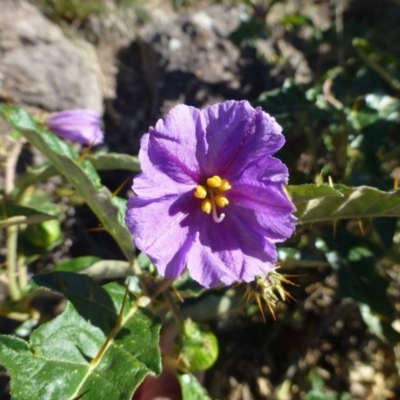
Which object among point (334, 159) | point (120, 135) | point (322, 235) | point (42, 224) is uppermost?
point (42, 224)

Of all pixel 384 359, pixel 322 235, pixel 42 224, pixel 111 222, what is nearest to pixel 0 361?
pixel 111 222

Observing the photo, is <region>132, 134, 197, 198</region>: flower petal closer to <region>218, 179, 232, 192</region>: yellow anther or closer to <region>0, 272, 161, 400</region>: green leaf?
<region>218, 179, 232, 192</region>: yellow anther

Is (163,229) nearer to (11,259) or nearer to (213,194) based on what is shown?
(213,194)

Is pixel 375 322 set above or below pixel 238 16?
below

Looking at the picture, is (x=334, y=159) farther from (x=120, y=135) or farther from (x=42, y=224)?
(x=42, y=224)

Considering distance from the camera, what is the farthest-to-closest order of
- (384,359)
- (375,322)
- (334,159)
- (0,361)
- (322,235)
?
(384,359), (334,159), (322,235), (375,322), (0,361)

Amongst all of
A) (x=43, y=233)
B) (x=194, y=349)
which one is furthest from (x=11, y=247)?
(x=194, y=349)
